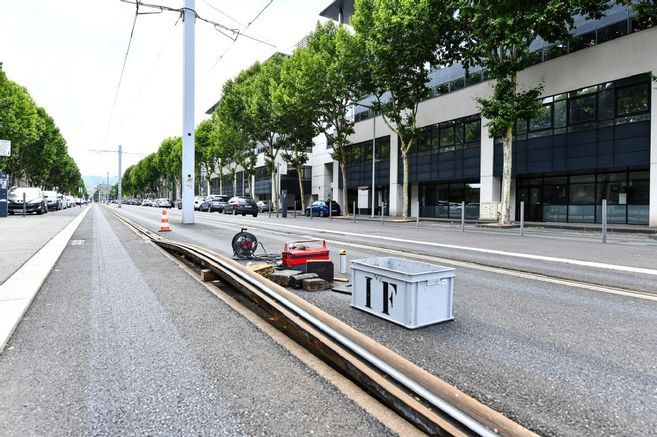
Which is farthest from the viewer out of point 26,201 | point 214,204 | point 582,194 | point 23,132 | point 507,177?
point 214,204

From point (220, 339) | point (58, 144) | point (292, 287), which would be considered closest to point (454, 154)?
point (292, 287)

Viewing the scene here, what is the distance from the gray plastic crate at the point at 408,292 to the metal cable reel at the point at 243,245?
3808 mm

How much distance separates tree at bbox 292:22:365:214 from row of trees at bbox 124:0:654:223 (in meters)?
0.07

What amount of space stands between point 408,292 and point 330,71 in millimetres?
27408

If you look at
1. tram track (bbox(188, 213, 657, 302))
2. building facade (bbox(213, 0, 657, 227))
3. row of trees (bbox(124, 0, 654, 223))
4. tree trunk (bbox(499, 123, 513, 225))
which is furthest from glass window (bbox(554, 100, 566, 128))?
tram track (bbox(188, 213, 657, 302))

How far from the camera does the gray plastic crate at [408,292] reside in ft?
12.0

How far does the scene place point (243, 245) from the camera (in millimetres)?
7672

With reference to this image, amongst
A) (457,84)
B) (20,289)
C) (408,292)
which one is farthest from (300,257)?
(457,84)

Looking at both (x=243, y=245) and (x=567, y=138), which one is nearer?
(x=243, y=245)

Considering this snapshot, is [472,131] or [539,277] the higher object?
[472,131]

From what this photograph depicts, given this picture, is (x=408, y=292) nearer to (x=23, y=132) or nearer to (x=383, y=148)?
(x=383, y=148)

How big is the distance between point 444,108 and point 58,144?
53549 mm

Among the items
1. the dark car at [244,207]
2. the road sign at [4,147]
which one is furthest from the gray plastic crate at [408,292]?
the dark car at [244,207]

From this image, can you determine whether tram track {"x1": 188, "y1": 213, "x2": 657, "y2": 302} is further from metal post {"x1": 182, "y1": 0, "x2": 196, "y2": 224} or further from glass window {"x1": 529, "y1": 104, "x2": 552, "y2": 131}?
glass window {"x1": 529, "y1": 104, "x2": 552, "y2": 131}
